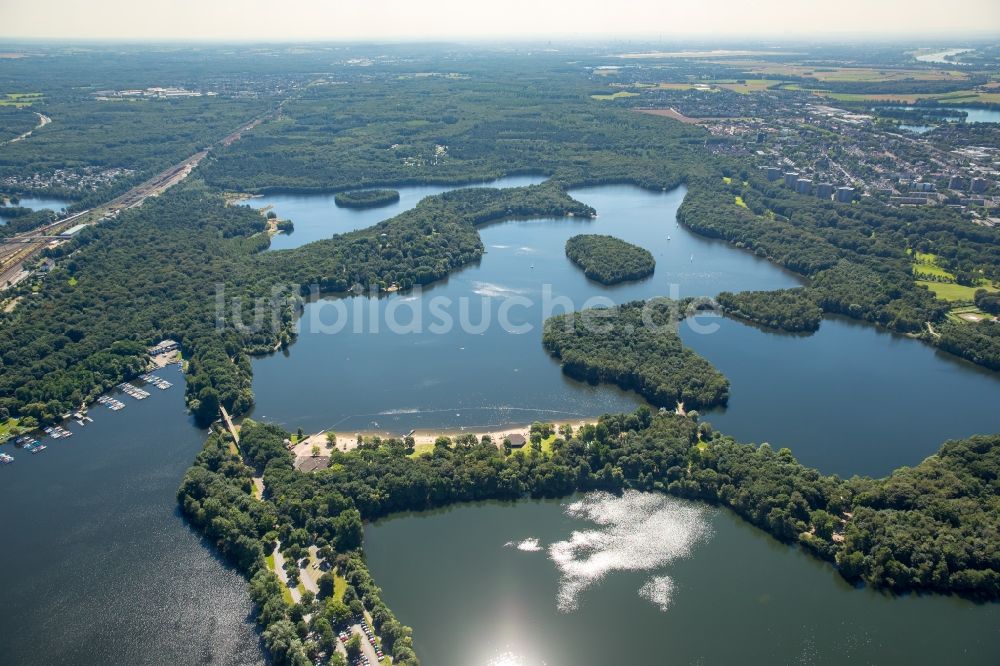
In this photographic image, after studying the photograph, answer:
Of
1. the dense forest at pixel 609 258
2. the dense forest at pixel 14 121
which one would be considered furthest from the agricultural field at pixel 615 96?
the dense forest at pixel 14 121

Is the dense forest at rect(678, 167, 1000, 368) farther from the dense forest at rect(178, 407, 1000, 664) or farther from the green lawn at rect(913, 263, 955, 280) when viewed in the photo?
the dense forest at rect(178, 407, 1000, 664)

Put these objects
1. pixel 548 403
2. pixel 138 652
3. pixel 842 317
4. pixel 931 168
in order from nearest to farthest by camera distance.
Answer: pixel 138 652
pixel 548 403
pixel 842 317
pixel 931 168

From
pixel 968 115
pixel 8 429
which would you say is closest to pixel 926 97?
pixel 968 115

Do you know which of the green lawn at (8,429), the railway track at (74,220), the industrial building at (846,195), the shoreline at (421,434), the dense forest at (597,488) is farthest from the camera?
the industrial building at (846,195)

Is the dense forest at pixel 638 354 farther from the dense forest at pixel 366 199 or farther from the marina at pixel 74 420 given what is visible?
the dense forest at pixel 366 199

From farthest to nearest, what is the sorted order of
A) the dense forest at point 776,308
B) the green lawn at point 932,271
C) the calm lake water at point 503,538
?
1. the green lawn at point 932,271
2. the dense forest at point 776,308
3. the calm lake water at point 503,538

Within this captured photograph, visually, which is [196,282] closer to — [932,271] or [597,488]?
[597,488]

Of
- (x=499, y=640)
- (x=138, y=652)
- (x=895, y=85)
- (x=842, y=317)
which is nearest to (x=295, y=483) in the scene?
(x=138, y=652)

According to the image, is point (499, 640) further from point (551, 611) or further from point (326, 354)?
point (326, 354)
